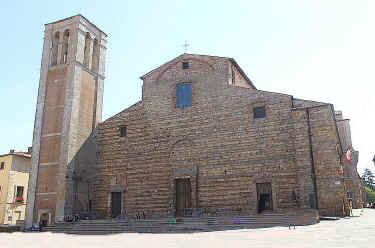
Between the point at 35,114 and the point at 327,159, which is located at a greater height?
the point at 35,114

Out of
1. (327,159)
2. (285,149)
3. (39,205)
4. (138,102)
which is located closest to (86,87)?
(138,102)

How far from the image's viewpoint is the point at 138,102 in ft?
78.2

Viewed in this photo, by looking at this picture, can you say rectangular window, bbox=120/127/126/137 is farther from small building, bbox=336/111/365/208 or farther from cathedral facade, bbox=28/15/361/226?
small building, bbox=336/111/365/208

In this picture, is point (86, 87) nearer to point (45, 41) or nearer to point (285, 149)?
point (45, 41)

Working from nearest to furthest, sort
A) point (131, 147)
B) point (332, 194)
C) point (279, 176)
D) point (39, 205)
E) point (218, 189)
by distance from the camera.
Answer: point (332, 194), point (279, 176), point (218, 189), point (39, 205), point (131, 147)

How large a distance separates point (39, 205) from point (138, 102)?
29.4 ft

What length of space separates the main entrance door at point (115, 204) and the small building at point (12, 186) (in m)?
13.9

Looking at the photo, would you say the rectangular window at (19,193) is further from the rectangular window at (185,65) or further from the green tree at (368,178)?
the green tree at (368,178)

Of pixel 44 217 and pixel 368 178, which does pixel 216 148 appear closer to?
pixel 44 217

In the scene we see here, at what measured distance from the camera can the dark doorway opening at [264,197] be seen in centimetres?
1891

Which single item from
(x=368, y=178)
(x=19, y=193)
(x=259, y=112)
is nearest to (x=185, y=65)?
(x=259, y=112)

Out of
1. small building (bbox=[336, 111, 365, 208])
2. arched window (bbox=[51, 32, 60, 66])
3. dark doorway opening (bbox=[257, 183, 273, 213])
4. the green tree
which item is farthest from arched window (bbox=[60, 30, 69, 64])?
the green tree

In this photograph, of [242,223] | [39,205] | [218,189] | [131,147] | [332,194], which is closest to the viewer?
[242,223]

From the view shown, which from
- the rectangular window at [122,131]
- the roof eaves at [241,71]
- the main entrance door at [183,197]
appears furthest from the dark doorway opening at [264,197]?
the rectangular window at [122,131]
